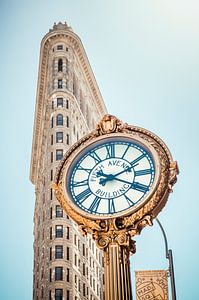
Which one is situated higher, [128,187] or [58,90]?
[58,90]

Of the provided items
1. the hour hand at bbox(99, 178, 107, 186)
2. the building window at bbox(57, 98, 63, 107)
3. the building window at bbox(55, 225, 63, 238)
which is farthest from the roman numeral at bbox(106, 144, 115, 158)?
the building window at bbox(57, 98, 63, 107)

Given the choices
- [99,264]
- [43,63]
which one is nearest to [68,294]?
[99,264]

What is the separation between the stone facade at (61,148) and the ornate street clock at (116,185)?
5986 centimetres

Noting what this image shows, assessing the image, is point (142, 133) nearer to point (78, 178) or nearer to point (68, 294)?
point (78, 178)

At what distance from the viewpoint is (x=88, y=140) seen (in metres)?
6.50

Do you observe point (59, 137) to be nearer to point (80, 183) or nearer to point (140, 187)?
point (80, 183)

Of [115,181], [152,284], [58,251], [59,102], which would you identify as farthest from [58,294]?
[115,181]

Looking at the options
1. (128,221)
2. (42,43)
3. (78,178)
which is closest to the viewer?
(128,221)

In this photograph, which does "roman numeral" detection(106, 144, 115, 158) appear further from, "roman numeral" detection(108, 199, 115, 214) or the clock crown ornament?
"roman numeral" detection(108, 199, 115, 214)

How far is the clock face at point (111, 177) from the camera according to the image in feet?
19.0

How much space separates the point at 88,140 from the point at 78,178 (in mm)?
581

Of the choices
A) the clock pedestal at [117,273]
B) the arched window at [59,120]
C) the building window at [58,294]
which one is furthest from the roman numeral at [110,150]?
the arched window at [59,120]

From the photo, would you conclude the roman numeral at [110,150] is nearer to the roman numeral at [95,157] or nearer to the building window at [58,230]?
the roman numeral at [95,157]

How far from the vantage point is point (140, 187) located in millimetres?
5809
